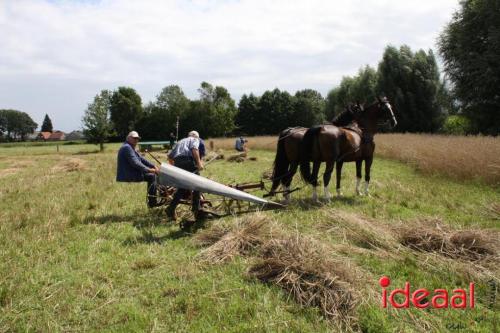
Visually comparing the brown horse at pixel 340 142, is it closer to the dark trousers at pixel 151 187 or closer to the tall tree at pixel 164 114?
the dark trousers at pixel 151 187

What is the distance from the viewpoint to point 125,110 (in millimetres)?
68438

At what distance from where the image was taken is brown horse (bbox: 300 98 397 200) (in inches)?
325

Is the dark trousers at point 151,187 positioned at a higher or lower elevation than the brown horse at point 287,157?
lower

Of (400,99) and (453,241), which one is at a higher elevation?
(400,99)

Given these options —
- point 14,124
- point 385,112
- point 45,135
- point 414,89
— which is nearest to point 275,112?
point 414,89

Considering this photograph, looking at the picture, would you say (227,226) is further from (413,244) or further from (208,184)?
(413,244)

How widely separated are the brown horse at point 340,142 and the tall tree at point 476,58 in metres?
16.7

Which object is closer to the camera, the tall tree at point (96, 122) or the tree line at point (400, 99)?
the tree line at point (400, 99)

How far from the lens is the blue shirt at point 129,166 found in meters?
7.39

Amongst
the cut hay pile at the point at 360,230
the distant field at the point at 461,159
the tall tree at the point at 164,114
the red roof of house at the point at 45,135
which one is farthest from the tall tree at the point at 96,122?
the red roof of house at the point at 45,135

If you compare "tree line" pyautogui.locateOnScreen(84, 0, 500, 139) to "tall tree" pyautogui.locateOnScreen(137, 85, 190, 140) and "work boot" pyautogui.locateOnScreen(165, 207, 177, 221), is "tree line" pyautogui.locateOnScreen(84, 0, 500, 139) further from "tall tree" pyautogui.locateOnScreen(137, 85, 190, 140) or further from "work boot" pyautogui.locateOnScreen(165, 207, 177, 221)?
"work boot" pyautogui.locateOnScreen(165, 207, 177, 221)

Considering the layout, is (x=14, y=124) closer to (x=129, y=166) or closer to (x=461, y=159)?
(x=129, y=166)

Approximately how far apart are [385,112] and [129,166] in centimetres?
686

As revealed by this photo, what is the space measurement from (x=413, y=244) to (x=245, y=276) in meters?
2.66
